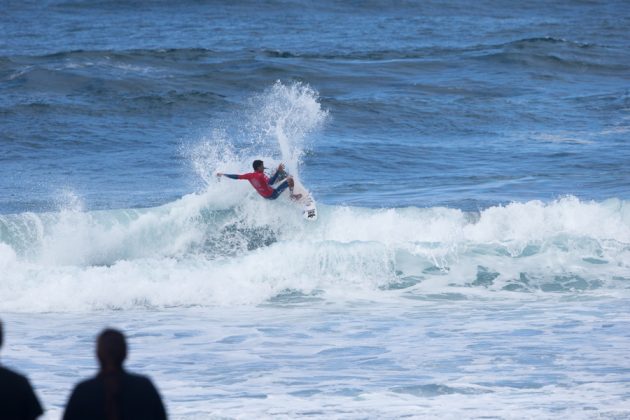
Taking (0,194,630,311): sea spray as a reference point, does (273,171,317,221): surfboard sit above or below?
above

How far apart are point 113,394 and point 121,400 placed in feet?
0.15

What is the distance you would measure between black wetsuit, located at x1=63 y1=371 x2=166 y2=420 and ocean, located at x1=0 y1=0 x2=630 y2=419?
168 inches

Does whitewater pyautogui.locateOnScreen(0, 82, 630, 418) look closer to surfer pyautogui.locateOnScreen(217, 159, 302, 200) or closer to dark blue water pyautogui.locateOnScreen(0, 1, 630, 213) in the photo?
surfer pyautogui.locateOnScreen(217, 159, 302, 200)

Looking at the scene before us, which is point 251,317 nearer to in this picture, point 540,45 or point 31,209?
point 31,209

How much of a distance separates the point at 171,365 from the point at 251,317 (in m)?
2.83

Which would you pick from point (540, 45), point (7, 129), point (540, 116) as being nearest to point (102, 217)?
point (7, 129)

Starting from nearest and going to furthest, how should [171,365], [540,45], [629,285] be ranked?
1. [171,365]
2. [629,285]
3. [540,45]

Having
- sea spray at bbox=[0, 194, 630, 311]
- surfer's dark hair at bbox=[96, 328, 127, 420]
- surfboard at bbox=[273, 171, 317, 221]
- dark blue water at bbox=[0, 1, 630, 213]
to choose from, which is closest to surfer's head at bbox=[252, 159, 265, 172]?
surfboard at bbox=[273, 171, 317, 221]

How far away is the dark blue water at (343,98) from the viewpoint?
2233 cm

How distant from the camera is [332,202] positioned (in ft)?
67.6

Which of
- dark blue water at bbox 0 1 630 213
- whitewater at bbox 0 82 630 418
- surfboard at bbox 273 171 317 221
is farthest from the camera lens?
dark blue water at bbox 0 1 630 213

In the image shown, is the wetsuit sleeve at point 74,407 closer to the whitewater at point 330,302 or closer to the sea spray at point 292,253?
the whitewater at point 330,302

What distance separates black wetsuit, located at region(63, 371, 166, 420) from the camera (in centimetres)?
512

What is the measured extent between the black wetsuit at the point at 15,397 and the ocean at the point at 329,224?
4272 mm
